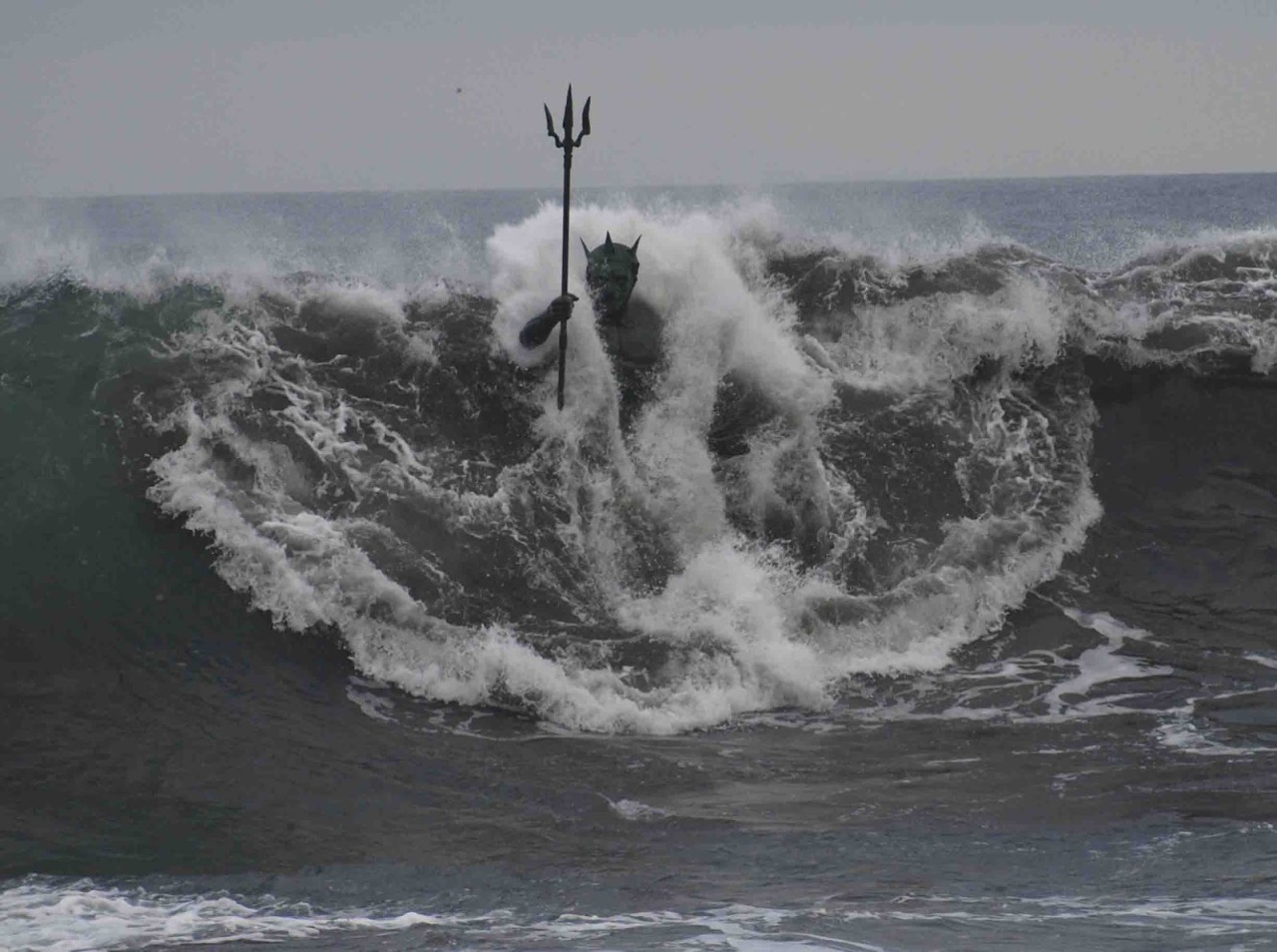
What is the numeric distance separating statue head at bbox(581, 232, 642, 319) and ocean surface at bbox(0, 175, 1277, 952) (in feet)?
0.87

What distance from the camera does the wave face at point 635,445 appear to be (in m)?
11.0

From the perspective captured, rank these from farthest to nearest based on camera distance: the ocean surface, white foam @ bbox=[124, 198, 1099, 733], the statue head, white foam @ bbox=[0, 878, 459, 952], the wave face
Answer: the statue head
the wave face
white foam @ bbox=[124, 198, 1099, 733]
the ocean surface
white foam @ bbox=[0, 878, 459, 952]

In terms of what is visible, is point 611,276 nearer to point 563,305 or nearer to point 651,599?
point 563,305

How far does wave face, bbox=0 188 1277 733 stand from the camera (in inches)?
433

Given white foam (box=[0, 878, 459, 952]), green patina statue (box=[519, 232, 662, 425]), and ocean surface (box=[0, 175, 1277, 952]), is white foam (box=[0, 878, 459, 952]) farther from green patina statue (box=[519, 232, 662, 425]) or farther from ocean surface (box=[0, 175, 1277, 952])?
green patina statue (box=[519, 232, 662, 425])

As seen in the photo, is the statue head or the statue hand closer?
the statue hand

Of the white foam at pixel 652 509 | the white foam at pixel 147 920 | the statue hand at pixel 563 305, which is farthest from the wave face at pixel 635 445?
the white foam at pixel 147 920

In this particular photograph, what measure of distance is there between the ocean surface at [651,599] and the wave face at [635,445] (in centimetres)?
4

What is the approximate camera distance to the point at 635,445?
41.7ft

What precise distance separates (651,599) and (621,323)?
307 cm

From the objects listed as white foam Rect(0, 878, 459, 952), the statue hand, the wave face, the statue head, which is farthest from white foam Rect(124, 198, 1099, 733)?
white foam Rect(0, 878, 459, 952)

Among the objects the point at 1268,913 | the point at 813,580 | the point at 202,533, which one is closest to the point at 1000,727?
the point at 813,580

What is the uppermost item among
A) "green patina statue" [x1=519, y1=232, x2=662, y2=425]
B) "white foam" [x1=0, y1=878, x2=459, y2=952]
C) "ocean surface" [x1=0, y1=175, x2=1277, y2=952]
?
"green patina statue" [x1=519, y1=232, x2=662, y2=425]

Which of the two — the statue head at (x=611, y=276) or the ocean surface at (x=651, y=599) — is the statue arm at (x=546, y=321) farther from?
the statue head at (x=611, y=276)
